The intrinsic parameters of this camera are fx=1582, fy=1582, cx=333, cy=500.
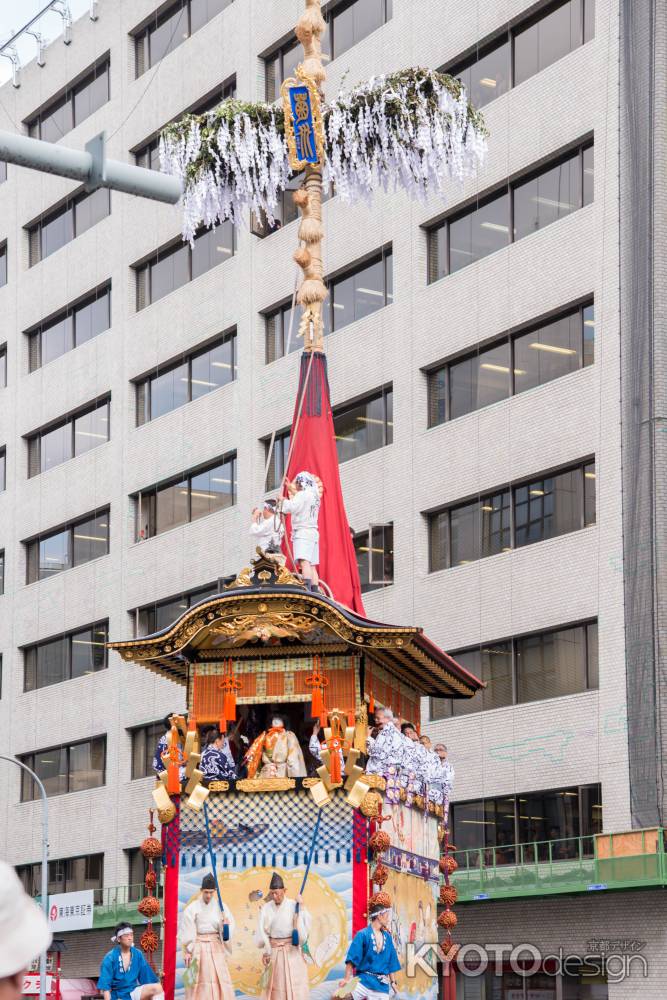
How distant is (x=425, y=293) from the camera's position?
129 feet

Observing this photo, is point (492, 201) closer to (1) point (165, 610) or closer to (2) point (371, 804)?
(1) point (165, 610)

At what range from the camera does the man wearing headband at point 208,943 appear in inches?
774

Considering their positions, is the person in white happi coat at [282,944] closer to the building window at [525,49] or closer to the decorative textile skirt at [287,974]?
the decorative textile skirt at [287,974]

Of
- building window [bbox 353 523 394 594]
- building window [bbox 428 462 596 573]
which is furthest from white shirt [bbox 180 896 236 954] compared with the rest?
building window [bbox 353 523 394 594]

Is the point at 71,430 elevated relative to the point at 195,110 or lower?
lower

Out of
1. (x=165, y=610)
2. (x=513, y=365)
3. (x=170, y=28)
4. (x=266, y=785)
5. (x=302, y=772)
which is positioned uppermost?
(x=170, y=28)

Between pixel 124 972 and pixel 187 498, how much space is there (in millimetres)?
28787

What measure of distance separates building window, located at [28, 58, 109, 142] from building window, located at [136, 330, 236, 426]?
11.1m

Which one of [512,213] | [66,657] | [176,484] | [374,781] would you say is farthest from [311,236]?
[66,657]

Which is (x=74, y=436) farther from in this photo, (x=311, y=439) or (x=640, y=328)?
→ (x=311, y=439)

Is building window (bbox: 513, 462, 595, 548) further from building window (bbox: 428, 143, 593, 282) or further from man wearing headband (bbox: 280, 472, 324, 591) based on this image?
man wearing headband (bbox: 280, 472, 324, 591)

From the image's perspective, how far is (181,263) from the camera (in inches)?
1913

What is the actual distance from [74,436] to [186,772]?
33597 mm

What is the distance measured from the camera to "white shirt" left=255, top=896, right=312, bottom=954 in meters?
19.5
